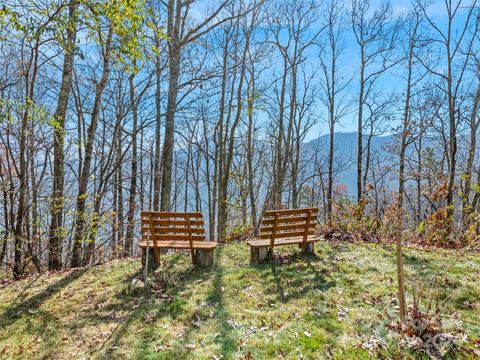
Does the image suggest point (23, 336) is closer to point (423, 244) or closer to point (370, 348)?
point (370, 348)

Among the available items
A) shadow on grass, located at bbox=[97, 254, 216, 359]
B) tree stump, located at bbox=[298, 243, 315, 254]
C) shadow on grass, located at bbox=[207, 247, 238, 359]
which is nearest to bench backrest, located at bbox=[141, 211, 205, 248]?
shadow on grass, located at bbox=[97, 254, 216, 359]

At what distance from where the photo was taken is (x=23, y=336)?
4211 mm

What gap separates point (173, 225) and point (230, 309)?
7.45 feet

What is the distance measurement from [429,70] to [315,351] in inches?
534

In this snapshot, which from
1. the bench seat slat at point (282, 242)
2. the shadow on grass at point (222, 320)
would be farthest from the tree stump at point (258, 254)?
the shadow on grass at point (222, 320)

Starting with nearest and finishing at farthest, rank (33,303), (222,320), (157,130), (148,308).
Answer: (222,320), (148,308), (33,303), (157,130)

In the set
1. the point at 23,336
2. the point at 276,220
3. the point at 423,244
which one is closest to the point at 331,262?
the point at 276,220

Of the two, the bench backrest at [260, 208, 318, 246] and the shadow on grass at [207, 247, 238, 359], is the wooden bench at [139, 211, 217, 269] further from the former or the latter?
the bench backrest at [260, 208, 318, 246]

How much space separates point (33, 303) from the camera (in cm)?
528

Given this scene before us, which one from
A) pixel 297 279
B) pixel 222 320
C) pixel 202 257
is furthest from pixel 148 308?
pixel 297 279

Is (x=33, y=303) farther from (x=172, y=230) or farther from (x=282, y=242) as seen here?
(x=282, y=242)

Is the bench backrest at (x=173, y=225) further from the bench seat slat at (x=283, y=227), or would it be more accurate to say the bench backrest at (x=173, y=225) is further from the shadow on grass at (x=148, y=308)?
the bench seat slat at (x=283, y=227)

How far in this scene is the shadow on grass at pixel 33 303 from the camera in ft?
15.5

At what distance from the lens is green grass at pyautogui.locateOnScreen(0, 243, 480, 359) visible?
3.56 m
